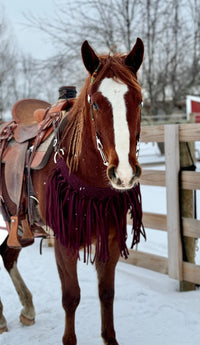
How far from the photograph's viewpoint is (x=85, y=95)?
7.23 ft

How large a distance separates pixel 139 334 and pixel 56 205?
4.08ft

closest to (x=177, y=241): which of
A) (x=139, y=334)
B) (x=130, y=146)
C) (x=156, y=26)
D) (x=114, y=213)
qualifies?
(x=139, y=334)

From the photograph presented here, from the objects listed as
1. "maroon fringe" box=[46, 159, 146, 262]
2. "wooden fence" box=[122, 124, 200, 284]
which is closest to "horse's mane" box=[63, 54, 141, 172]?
"maroon fringe" box=[46, 159, 146, 262]

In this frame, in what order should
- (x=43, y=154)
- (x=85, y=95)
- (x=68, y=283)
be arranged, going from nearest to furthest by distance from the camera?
1. (x=85, y=95)
2. (x=68, y=283)
3. (x=43, y=154)

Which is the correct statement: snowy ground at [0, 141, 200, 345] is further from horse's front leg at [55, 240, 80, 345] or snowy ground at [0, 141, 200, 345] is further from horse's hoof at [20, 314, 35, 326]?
horse's front leg at [55, 240, 80, 345]

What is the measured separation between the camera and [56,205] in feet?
7.59

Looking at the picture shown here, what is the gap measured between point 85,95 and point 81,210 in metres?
0.67

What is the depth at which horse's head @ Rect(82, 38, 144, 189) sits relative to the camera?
70.9 inches

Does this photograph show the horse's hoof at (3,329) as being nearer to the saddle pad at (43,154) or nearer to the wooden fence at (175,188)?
the saddle pad at (43,154)

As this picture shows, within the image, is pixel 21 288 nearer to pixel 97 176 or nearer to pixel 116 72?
pixel 97 176

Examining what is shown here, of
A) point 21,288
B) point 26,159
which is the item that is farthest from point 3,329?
point 26,159

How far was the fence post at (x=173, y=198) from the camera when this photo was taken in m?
3.49

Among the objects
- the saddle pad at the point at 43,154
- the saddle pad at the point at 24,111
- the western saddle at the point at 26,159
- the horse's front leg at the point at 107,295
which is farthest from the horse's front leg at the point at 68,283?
the saddle pad at the point at 24,111

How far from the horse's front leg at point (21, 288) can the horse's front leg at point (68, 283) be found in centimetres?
69
